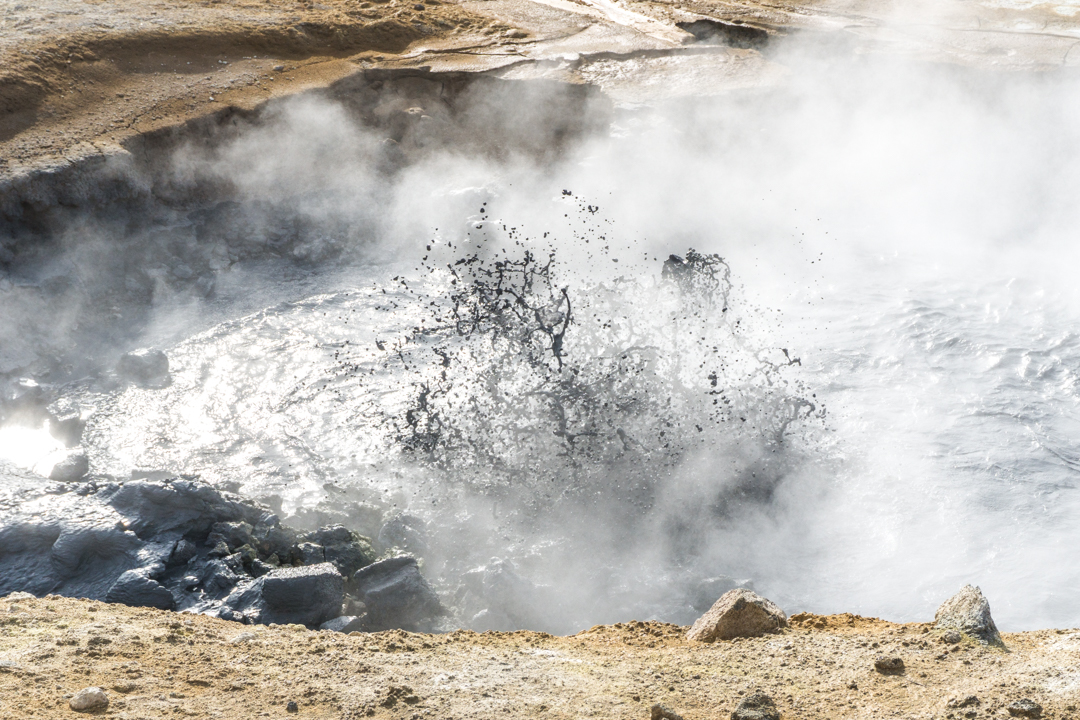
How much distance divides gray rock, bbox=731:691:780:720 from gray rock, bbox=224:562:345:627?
2.02 m

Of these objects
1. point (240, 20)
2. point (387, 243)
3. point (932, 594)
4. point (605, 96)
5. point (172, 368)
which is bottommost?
point (932, 594)

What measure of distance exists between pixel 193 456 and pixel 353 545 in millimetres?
1676

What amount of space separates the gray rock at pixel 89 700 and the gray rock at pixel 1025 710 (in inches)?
102

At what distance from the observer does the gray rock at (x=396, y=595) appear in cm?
415

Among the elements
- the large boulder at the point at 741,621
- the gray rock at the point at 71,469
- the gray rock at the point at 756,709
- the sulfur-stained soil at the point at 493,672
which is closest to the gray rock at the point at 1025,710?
the sulfur-stained soil at the point at 493,672

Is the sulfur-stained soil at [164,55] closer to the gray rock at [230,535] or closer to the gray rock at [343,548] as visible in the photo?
the gray rock at [230,535]

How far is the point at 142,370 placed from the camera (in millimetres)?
6266

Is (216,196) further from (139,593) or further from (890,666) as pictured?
(890,666)

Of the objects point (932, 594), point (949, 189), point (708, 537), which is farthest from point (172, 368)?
point (949, 189)

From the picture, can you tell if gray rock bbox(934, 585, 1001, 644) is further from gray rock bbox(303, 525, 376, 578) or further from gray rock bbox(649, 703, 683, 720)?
gray rock bbox(303, 525, 376, 578)

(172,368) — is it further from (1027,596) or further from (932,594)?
(1027,596)

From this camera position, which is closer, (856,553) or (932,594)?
(932,594)

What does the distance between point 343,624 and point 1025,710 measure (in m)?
2.65

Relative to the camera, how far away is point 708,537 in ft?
16.3
